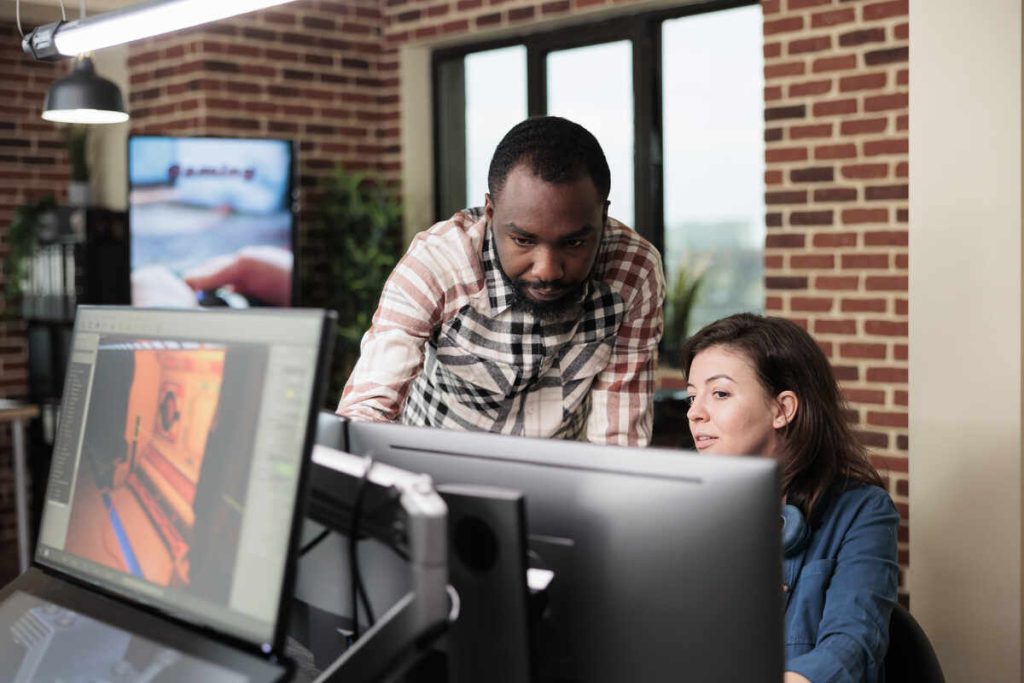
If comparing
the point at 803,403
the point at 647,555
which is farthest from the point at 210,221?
the point at 647,555

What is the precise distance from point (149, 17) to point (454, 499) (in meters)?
1.40

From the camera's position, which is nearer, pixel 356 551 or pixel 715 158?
pixel 356 551

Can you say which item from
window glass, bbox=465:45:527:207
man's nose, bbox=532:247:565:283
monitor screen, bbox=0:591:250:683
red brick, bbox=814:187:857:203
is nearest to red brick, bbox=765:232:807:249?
red brick, bbox=814:187:857:203

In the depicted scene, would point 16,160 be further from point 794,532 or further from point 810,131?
point 794,532

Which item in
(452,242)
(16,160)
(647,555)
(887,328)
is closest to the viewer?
(647,555)

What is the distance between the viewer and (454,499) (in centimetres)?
99

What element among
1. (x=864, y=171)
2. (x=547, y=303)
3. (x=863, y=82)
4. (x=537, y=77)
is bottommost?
(x=547, y=303)

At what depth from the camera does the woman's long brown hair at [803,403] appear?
169 centimetres

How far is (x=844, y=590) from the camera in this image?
151 centimetres

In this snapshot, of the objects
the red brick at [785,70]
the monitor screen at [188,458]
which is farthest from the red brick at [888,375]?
the monitor screen at [188,458]

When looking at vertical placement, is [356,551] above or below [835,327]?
below

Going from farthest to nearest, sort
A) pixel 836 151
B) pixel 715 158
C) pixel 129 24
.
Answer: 1. pixel 715 158
2. pixel 836 151
3. pixel 129 24

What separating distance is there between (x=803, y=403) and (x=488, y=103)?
336 cm

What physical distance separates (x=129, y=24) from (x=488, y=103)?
286 cm
